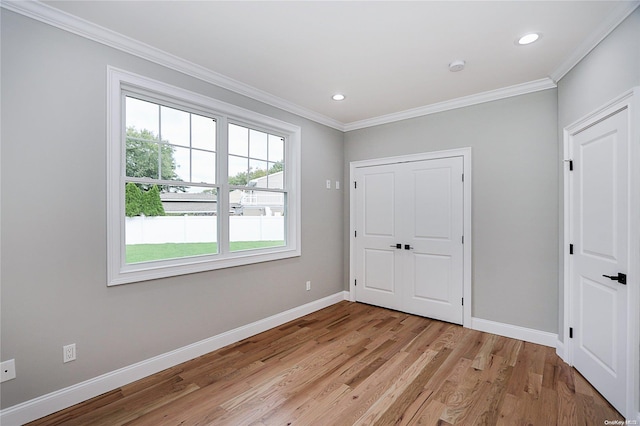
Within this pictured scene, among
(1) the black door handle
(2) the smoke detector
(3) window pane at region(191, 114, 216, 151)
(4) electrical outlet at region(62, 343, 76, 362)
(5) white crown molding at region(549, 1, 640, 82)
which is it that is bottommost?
(4) electrical outlet at region(62, 343, 76, 362)

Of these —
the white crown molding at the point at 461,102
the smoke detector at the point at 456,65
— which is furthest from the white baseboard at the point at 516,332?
the smoke detector at the point at 456,65

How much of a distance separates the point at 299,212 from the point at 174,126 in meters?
1.80

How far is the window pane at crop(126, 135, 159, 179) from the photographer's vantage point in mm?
2541

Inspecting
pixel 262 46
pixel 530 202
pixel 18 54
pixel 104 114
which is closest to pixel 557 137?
pixel 530 202

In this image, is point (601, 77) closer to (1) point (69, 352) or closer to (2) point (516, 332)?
(2) point (516, 332)

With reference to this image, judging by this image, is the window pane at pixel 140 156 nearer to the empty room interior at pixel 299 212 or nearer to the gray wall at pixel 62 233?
the empty room interior at pixel 299 212

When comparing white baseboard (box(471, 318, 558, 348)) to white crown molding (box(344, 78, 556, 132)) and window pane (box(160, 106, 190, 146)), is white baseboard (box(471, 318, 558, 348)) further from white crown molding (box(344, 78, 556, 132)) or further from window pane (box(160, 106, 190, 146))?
window pane (box(160, 106, 190, 146))

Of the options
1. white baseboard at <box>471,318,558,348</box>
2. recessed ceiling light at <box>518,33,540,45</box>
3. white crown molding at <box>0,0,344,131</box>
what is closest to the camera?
white crown molding at <box>0,0,344,131</box>

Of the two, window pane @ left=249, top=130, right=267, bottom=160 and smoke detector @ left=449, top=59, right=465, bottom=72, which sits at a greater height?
smoke detector @ left=449, top=59, right=465, bottom=72

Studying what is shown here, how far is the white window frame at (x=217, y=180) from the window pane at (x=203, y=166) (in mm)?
61

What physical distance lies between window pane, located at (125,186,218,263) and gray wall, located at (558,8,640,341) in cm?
340

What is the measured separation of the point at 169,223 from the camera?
2793 mm

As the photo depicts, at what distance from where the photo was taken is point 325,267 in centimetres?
441

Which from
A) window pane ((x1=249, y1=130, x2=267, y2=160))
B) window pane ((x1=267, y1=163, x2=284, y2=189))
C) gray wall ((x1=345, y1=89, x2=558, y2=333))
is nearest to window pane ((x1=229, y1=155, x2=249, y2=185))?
window pane ((x1=249, y1=130, x2=267, y2=160))
